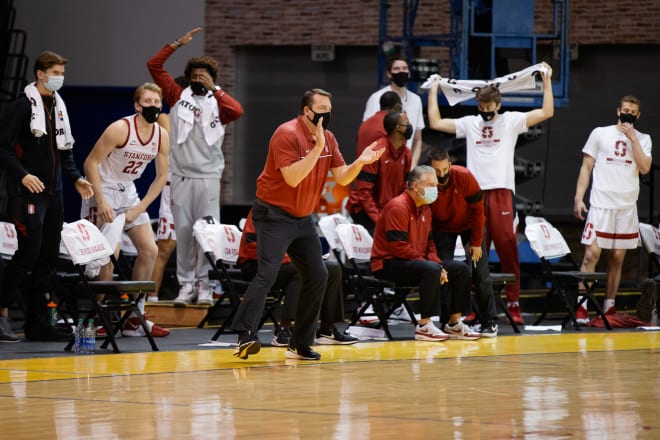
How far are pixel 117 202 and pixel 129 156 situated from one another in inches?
15.2

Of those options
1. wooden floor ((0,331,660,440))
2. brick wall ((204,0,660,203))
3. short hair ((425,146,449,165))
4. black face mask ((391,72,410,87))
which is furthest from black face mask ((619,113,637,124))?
brick wall ((204,0,660,203))

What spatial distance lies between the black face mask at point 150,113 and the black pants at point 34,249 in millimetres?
913

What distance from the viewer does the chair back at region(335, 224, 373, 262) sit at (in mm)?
10107

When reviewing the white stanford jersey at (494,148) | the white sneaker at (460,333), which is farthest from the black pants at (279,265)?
the white stanford jersey at (494,148)

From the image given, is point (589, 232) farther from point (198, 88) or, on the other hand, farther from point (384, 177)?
point (198, 88)

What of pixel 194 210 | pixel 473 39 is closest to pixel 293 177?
pixel 194 210

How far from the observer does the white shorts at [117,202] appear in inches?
381

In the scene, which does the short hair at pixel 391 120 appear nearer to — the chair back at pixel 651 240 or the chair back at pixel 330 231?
the chair back at pixel 330 231

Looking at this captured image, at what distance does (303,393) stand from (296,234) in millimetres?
1703

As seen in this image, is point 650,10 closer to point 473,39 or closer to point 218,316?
point 473,39

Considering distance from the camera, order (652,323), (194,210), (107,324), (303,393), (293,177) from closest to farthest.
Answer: (303,393) → (293,177) → (107,324) → (194,210) → (652,323)

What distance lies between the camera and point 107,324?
8.48m

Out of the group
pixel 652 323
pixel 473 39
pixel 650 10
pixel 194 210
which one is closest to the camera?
pixel 194 210

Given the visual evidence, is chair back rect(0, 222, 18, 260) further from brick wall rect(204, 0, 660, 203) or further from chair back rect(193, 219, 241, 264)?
brick wall rect(204, 0, 660, 203)
